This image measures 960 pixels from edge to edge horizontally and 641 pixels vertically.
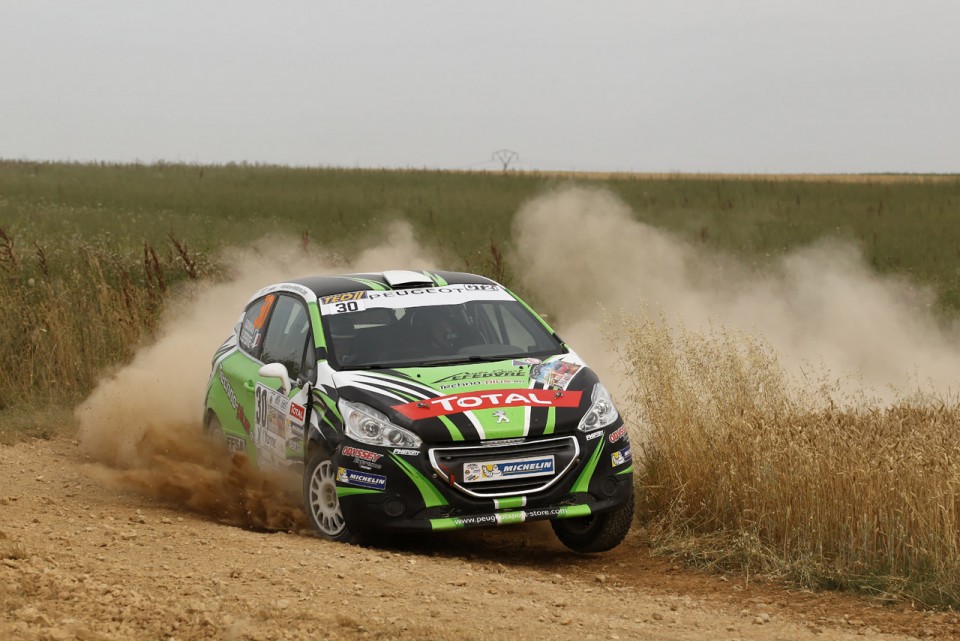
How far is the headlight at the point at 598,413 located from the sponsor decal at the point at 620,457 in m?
0.20

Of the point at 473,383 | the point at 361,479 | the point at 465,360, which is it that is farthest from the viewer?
the point at 465,360

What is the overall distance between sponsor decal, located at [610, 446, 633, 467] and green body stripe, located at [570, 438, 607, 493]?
137mm

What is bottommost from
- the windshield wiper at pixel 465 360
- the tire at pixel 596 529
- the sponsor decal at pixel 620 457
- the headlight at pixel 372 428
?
the tire at pixel 596 529

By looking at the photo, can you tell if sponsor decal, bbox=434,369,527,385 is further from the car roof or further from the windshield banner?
the car roof

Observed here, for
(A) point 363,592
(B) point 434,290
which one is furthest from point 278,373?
(A) point 363,592

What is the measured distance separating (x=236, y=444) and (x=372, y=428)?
2285mm

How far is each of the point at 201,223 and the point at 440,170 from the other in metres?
19.9

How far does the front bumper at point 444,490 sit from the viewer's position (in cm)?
732

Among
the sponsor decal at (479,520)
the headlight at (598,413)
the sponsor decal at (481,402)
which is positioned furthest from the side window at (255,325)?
the headlight at (598,413)

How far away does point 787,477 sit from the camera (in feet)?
25.8

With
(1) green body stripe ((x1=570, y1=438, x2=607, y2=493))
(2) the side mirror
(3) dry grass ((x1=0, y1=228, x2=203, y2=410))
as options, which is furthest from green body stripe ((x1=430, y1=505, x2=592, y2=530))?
(3) dry grass ((x1=0, y1=228, x2=203, y2=410))

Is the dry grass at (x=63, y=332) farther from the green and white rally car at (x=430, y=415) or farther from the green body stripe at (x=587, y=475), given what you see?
the green body stripe at (x=587, y=475)

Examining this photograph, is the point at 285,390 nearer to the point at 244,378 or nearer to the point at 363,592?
the point at 244,378

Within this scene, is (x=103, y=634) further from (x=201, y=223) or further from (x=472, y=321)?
(x=201, y=223)
